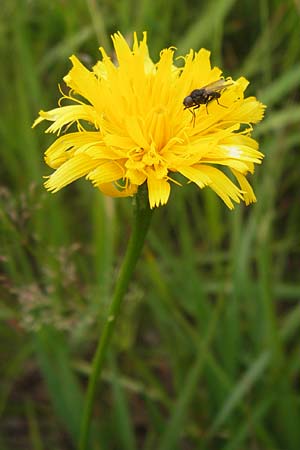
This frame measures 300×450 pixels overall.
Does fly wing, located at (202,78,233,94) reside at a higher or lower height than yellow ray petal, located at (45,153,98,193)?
higher

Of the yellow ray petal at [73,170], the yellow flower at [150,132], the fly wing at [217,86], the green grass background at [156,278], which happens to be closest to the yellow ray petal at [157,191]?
the yellow flower at [150,132]

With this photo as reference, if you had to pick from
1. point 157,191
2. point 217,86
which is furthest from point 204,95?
point 157,191

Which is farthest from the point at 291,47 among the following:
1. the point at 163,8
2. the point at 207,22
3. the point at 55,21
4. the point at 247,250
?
the point at 55,21

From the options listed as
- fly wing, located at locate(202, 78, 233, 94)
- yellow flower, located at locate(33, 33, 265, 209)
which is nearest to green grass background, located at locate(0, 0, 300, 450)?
yellow flower, located at locate(33, 33, 265, 209)

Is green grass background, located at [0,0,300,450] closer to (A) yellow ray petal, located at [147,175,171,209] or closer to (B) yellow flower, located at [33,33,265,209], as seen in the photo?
(B) yellow flower, located at [33,33,265,209]

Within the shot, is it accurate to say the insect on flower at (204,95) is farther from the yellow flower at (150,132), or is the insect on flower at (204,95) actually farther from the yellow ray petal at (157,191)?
the yellow ray petal at (157,191)

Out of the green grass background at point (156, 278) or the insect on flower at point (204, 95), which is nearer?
the insect on flower at point (204, 95)

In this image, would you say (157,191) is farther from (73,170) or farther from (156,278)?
(156,278)
